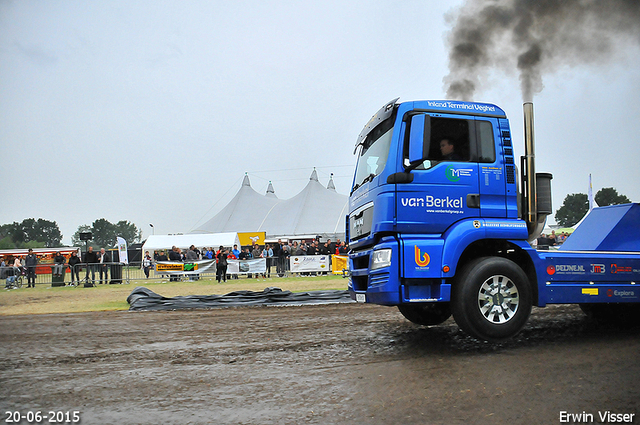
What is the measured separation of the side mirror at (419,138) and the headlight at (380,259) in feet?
3.74

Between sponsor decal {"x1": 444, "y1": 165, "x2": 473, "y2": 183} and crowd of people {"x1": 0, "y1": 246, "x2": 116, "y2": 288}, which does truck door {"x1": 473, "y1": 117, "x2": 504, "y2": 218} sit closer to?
sponsor decal {"x1": 444, "y1": 165, "x2": 473, "y2": 183}

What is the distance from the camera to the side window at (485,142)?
5969 mm

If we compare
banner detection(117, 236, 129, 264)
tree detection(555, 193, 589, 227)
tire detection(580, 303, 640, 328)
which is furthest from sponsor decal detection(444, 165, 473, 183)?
tree detection(555, 193, 589, 227)

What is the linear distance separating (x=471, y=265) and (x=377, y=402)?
98.1 inches

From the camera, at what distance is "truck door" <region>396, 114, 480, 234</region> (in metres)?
5.64

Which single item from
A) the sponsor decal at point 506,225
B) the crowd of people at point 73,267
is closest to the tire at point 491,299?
the sponsor decal at point 506,225

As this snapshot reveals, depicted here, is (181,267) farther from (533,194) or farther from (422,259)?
(533,194)

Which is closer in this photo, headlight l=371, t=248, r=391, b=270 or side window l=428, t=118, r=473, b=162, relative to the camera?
headlight l=371, t=248, r=391, b=270

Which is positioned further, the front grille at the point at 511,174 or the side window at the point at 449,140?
the front grille at the point at 511,174

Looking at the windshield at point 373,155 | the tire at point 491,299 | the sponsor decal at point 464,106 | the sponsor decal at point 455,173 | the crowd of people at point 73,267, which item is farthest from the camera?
the crowd of people at point 73,267

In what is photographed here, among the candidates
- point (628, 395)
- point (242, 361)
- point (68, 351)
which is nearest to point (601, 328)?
point (628, 395)

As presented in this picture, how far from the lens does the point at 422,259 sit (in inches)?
217

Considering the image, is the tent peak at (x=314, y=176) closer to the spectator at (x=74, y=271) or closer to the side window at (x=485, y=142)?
the spectator at (x=74, y=271)

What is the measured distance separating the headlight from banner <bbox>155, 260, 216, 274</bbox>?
62.8 ft
